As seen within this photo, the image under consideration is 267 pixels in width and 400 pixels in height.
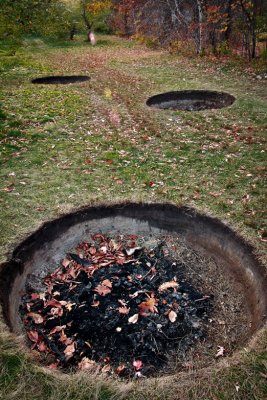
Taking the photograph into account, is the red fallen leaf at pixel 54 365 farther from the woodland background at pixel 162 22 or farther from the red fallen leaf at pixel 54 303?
the woodland background at pixel 162 22

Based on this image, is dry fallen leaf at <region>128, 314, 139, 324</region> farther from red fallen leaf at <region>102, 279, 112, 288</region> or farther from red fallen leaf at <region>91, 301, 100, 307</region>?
red fallen leaf at <region>102, 279, 112, 288</region>

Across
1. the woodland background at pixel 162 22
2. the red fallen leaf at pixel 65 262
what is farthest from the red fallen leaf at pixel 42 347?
the woodland background at pixel 162 22

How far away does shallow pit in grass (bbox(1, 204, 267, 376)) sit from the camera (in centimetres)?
372

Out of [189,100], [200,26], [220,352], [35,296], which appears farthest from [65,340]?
[200,26]

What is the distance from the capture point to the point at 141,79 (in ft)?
44.5

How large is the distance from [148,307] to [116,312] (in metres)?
0.39

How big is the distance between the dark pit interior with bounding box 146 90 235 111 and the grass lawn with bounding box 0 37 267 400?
1.64 feet

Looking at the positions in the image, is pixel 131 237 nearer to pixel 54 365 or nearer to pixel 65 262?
pixel 65 262

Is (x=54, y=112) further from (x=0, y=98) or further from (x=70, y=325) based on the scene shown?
(x=70, y=325)

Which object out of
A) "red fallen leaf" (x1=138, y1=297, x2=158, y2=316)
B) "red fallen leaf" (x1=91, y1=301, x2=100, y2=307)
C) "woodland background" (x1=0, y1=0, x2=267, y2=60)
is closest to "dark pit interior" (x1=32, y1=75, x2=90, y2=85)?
"woodland background" (x1=0, y1=0, x2=267, y2=60)

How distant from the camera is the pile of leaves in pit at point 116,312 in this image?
3654mm

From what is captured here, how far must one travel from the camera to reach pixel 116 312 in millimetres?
4078

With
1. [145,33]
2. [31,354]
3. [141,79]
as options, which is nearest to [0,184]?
[31,354]

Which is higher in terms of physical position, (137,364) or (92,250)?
(92,250)
